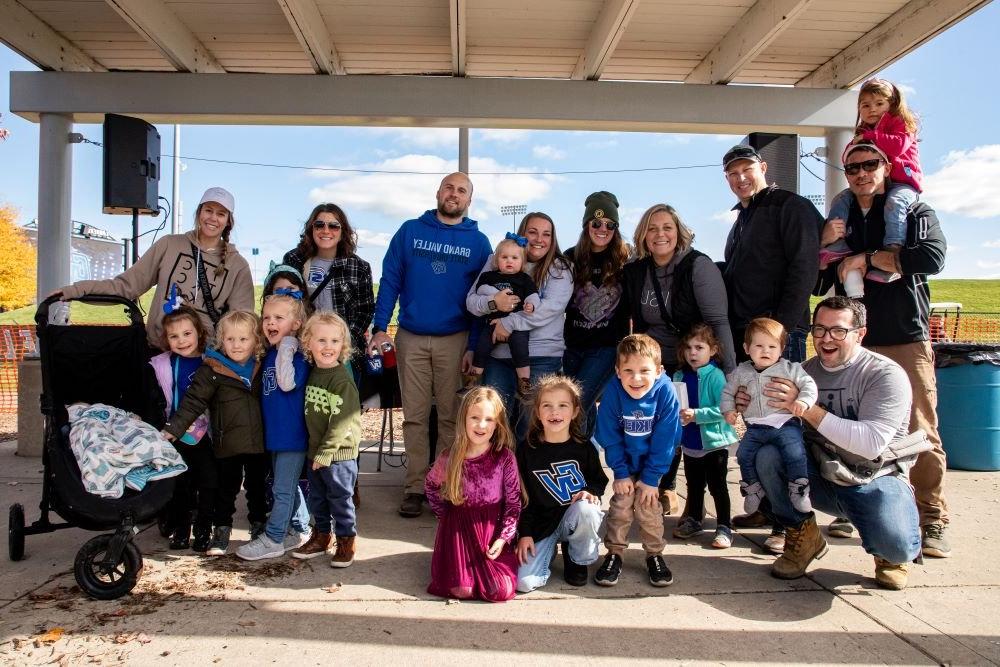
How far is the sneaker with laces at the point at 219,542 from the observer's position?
139 inches

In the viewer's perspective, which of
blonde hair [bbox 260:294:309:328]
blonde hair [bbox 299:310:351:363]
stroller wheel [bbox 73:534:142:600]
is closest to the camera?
stroller wheel [bbox 73:534:142:600]

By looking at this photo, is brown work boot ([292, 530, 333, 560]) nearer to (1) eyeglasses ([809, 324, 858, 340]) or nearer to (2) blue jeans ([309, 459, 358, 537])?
(2) blue jeans ([309, 459, 358, 537])

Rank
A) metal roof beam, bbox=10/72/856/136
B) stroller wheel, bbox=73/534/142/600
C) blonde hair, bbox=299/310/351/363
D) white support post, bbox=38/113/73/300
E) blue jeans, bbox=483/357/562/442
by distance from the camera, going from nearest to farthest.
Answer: stroller wheel, bbox=73/534/142/600 < blonde hair, bbox=299/310/351/363 < blue jeans, bbox=483/357/562/442 < metal roof beam, bbox=10/72/856/136 < white support post, bbox=38/113/73/300

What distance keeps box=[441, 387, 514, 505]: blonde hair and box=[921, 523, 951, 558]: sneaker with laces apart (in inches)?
92.5

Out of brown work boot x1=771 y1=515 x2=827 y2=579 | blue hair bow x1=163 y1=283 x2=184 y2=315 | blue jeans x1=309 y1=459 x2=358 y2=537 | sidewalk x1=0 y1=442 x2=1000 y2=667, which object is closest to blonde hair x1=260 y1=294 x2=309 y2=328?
blue hair bow x1=163 y1=283 x2=184 y2=315

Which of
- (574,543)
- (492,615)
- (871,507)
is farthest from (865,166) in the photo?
(492,615)

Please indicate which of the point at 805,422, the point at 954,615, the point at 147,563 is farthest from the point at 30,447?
the point at 954,615

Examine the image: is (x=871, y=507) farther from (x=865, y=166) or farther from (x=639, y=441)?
(x=865, y=166)

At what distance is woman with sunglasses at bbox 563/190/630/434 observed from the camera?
4.20 metres

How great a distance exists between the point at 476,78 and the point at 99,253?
46222 millimetres

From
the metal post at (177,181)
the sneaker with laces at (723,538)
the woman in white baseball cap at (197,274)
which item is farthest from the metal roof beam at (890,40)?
the metal post at (177,181)

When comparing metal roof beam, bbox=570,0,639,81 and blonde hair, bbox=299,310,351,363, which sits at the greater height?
metal roof beam, bbox=570,0,639,81

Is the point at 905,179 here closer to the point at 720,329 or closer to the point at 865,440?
the point at 720,329

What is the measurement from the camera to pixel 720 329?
3803 millimetres
